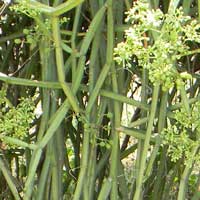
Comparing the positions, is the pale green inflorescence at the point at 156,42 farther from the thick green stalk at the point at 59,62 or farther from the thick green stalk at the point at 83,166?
the thick green stalk at the point at 83,166

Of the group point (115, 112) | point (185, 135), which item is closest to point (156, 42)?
point (185, 135)

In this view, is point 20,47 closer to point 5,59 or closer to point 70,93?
point 5,59

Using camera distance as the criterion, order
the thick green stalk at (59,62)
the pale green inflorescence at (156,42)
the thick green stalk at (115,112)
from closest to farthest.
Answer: the pale green inflorescence at (156,42)
the thick green stalk at (59,62)
the thick green stalk at (115,112)

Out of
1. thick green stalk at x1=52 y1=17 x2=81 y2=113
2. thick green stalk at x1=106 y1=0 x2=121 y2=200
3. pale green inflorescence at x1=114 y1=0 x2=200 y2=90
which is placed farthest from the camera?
thick green stalk at x1=106 y1=0 x2=121 y2=200

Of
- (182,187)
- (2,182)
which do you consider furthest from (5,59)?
(182,187)

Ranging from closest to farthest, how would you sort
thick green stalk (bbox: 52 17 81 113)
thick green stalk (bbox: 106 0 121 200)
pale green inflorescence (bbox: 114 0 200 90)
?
pale green inflorescence (bbox: 114 0 200 90) < thick green stalk (bbox: 52 17 81 113) < thick green stalk (bbox: 106 0 121 200)

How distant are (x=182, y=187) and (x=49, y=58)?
322 millimetres

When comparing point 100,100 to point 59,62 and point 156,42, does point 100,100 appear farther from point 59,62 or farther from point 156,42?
point 156,42

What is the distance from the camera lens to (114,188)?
1074 millimetres

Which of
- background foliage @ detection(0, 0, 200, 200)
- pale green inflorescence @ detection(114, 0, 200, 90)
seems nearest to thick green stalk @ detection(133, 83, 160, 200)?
background foliage @ detection(0, 0, 200, 200)

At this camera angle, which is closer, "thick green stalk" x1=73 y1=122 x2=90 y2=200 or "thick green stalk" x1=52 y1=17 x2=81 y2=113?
"thick green stalk" x1=52 y1=17 x2=81 y2=113

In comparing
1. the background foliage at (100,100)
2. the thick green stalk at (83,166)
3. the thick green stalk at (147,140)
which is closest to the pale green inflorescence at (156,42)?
the background foliage at (100,100)

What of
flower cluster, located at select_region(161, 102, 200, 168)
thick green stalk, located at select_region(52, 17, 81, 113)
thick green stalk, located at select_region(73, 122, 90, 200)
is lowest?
thick green stalk, located at select_region(73, 122, 90, 200)

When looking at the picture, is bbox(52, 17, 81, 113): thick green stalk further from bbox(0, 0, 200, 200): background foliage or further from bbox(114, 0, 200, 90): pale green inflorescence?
bbox(114, 0, 200, 90): pale green inflorescence
